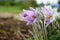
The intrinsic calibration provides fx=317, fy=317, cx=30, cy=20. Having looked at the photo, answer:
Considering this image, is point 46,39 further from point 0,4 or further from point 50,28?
point 0,4

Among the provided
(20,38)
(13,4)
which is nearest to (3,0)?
(13,4)

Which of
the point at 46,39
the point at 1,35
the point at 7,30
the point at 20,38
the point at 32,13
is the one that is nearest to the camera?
the point at 32,13

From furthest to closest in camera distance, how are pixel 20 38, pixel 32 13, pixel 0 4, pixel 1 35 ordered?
1. pixel 0 4
2. pixel 1 35
3. pixel 20 38
4. pixel 32 13

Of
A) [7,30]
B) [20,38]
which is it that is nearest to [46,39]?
[20,38]

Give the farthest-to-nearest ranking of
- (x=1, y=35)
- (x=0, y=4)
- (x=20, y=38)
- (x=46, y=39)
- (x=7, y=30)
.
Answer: (x=0, y=4)
(x=7, y=30)
(x=1, y=35)
(x=20, y=38)
(x=46, y=39)

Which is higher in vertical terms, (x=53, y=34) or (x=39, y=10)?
(x=39, y=10)

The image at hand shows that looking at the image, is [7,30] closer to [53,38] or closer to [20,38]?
[20,38]

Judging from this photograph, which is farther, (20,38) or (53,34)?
(20,38)

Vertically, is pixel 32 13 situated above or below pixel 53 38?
above

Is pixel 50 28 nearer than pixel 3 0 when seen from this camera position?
Yes
